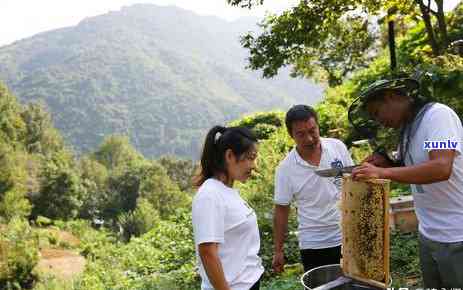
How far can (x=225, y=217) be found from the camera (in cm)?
260

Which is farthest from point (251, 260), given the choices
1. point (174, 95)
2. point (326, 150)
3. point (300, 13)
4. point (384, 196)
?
point (174, 95)

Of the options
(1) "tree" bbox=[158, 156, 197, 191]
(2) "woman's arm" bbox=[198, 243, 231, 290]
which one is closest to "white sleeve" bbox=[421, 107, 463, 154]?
(2) "woman's arm" bbox=[198, 243, 231, 290]

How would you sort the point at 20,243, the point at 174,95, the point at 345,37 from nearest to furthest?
the point at 345,37 < the point at 20,243 < the point at 174,95

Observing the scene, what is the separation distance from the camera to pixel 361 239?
252cm

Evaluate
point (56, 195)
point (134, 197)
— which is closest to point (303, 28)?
point (56, 195)

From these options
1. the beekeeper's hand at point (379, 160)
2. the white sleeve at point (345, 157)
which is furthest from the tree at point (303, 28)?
the beekeeper's hand at point (379, 160)

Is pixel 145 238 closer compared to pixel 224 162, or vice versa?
pixel 224 162

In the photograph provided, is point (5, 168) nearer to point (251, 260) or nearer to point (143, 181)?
point (143, 181)

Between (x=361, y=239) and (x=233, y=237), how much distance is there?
2.27ft

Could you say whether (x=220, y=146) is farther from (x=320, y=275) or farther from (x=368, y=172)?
(x=320, y=275)

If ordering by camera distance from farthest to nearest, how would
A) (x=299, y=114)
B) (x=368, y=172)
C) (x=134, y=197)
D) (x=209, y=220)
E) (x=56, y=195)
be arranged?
(x=134, y=197) < (x=56, y=195) < (x=299, y=114) < (x=209, y=220) < (x=368, y=172)

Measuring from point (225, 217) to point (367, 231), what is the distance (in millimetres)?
759

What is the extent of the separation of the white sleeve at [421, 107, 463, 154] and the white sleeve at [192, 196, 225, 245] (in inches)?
46.4

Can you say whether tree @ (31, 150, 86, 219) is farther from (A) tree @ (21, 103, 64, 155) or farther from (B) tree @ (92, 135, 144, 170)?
(B) tree @ (92, 135, 144, 170)
